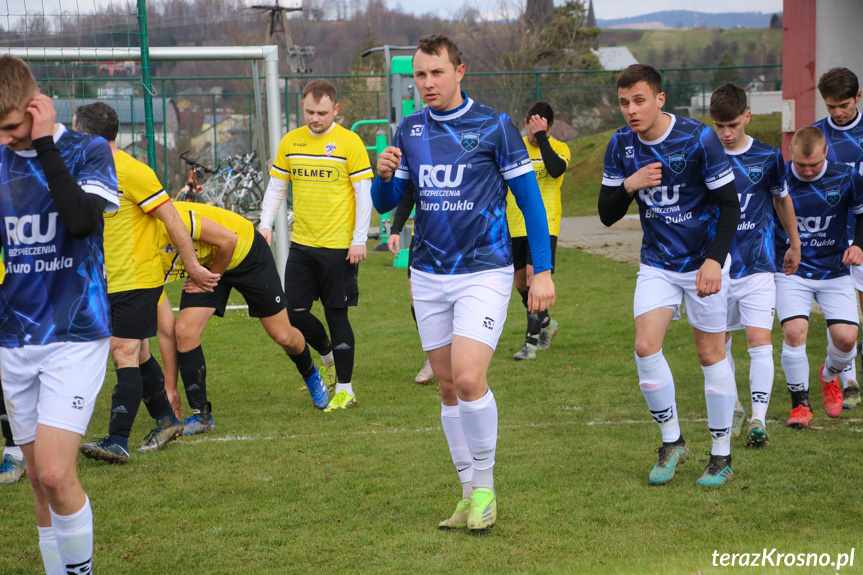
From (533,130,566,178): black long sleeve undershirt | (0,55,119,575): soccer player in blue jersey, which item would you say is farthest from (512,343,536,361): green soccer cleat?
(0,55,119,575): soccer player in blue jersey

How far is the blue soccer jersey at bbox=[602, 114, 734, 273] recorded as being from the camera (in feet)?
14.9

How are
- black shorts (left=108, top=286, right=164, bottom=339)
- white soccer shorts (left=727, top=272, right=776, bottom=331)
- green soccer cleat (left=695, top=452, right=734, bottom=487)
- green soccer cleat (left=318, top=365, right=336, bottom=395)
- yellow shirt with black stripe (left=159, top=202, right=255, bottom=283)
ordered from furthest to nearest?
green soccer cleat (left=318, top=365, right=336, bottom=395), yellow shirt with black stripe (left=159, top=202, right=255, bottom=283), white soccer shorts (left=727, top=272, right=776, bottom=331), black shorts (left=108, top=286, right=164, bottom=339), green soccer cleat (left=695, top=452, right=734, bottom=487)

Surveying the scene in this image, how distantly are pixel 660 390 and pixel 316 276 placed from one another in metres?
3.01

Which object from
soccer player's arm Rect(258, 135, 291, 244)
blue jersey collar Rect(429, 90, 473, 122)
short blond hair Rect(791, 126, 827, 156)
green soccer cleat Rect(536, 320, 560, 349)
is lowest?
green soccer cleat Rect(536, 320, 560, 349)

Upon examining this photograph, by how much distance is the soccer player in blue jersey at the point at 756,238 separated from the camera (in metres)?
5.47

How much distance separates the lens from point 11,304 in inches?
124

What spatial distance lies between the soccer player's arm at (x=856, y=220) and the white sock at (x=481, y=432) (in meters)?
2.97

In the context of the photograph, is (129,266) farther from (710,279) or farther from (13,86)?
(710,279)

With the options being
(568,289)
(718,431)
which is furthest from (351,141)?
(568,289)

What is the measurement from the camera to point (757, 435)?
17.7 ft

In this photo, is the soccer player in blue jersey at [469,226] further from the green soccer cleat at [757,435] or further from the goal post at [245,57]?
the goal post at [245,57]

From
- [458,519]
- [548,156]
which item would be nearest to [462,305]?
[458,519]

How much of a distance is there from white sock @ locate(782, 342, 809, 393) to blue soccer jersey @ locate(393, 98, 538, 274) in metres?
2.71

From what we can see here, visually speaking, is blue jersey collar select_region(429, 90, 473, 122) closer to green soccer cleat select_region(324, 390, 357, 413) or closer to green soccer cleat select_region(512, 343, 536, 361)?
green soccer cleat select_region(324, 390, 357, 413)
